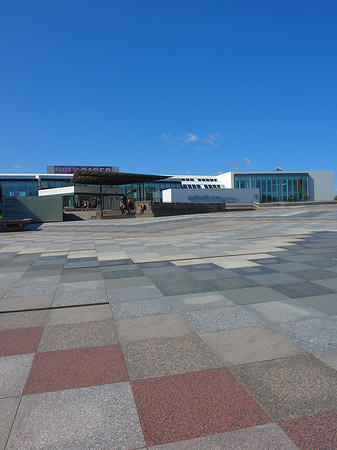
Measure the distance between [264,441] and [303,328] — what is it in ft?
6.65

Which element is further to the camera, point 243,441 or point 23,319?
point 23,319

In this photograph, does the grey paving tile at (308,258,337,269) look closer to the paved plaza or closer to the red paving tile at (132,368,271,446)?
the paved plaza

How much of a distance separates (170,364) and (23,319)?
7.78 ft

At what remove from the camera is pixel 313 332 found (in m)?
3.74

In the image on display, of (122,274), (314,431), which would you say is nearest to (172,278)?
(122,274)

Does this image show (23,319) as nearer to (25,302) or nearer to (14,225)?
(25,302)

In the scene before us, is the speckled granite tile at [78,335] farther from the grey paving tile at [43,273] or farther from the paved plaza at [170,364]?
the grey paving tile at [43,273]

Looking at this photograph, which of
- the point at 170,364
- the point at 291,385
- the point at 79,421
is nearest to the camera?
the point at 79,421

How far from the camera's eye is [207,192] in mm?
58219

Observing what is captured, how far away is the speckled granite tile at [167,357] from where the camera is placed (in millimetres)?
2977

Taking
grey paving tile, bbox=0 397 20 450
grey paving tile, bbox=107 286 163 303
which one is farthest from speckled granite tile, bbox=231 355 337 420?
grey paving tile, bbox=107 286 163 303

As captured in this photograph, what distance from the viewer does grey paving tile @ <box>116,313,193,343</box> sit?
3.76 meters

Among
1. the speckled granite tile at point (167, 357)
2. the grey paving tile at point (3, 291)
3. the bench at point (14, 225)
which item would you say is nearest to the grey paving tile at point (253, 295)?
the speckled granite tile at point (167, 357)

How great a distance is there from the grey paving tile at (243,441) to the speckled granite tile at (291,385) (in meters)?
0.19
